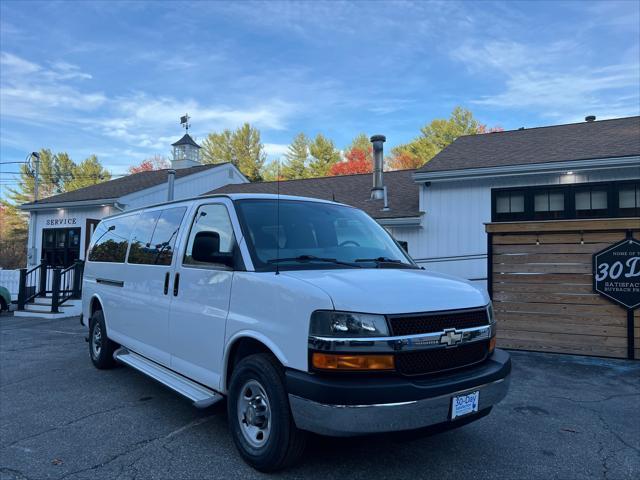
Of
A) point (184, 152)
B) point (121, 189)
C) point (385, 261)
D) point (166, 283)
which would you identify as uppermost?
point (184, 152)

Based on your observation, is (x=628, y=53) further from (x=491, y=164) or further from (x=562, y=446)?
(x=562, y=446)

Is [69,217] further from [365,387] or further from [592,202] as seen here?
[365,387]

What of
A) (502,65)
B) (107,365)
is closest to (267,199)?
(107,365)

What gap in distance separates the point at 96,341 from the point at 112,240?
1.50m

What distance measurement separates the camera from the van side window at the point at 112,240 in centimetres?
566

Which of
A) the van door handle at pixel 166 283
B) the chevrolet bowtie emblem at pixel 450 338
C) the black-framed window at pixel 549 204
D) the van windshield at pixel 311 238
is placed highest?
the black-framed window at pixel 549 204

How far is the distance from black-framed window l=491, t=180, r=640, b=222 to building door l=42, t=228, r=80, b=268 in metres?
15.8

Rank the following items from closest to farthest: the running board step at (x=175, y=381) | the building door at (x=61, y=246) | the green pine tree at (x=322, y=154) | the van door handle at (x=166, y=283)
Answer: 1. the running board step at (x=175, y=381)
2. the van door handle at (x=166, y=283)
3. the building door at (x=61, y=246)
4. the green pine tree at (x=322, y=154)

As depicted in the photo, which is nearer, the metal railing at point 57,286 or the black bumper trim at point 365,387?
the black bumper trim at point 365,387

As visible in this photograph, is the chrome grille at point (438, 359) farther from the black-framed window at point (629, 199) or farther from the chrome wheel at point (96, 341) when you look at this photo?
the black-framed window at point (629, 199)

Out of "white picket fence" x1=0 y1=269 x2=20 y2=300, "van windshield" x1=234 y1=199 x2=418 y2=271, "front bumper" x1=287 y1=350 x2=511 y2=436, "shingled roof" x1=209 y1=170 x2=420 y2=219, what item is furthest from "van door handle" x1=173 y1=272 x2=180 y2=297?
"white picket fence" x1=0 y1=269 x2=20 y2=300

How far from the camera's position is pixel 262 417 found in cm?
314

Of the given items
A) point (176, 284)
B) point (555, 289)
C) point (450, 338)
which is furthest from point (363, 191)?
point (450, 338)

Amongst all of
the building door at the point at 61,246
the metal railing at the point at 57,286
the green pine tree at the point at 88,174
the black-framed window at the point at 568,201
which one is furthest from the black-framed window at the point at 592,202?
the green pine tree at the point at 88,174
